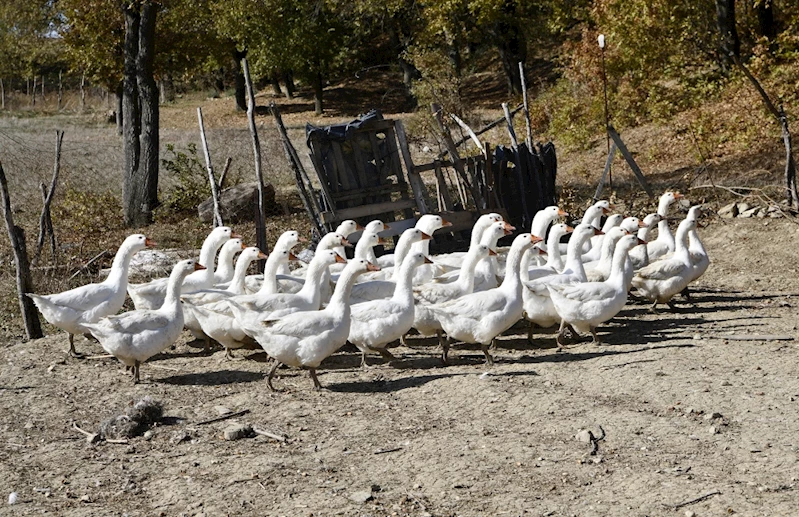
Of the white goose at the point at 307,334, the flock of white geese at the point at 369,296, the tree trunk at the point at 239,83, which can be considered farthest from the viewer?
the tree trunk at the point at 239,83

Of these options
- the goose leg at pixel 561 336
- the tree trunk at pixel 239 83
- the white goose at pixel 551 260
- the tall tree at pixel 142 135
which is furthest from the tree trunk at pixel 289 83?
the goose leg at pixel 561 336

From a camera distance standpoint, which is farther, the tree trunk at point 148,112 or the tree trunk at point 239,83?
the tree trunk at point 239,83

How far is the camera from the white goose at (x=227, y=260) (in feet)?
32.6

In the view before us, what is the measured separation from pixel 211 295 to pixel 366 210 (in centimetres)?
399

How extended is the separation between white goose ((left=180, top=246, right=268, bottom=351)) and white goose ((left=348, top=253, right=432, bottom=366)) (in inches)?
56.2

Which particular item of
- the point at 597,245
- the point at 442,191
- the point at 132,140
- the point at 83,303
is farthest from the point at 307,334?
the point at 132,140

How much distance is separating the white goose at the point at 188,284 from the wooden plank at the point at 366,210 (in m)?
2.03

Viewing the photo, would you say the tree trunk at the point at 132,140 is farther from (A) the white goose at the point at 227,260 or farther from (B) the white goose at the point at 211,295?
(B) the white goose at the point at 211,295

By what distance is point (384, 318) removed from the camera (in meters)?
8.24

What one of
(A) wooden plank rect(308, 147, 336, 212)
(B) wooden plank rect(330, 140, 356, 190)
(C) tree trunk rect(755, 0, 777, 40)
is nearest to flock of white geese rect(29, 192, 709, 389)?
(A) wooden plank rect(308, 147, 336, 212)

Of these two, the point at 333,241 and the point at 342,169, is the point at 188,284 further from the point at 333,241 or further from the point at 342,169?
the point at 342,169

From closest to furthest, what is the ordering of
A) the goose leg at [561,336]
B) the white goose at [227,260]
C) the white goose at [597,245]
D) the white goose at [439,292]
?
1. the white goose at [439,292]
2. the goose leg at [561,336]
3. the white goose at [227,260]
4. the white goose at [597,245]

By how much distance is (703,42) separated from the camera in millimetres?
23156

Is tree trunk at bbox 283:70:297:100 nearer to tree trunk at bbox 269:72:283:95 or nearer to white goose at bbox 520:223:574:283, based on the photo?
tree trunk at bbox 269:72:283:95
